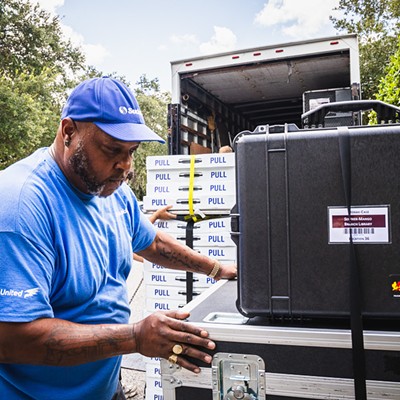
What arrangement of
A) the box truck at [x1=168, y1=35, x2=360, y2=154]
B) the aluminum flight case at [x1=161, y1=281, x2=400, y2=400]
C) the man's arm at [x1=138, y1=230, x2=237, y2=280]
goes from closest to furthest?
the aluminum flight case at [x1=161, y1=281, x2=400, y2=400] < the man's arm at [x1=138, y1=230, x2=237, y2=280] < the box truck at [x1=168, y1=35, x2=360, y2=154]

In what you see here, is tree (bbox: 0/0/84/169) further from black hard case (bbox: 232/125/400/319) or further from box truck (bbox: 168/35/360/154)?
black hard case (bbox: 232/125/400/319)

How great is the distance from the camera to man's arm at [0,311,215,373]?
1425mm

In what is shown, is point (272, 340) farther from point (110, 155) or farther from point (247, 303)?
point (110, 155)

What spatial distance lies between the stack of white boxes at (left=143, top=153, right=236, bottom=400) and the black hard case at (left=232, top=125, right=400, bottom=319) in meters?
2.07

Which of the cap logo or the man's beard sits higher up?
the cap logo

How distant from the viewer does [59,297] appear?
5.80ft

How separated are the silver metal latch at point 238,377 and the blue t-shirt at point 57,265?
63 cm

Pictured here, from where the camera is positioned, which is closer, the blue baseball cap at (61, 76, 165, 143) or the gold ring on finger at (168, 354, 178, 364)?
the gold ring on finger at (168, 354, 178, 364)

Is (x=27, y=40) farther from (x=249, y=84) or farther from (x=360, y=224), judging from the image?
(x=360, y=224)

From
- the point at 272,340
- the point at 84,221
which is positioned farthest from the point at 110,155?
the point at 272,340

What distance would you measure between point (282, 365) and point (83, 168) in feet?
3.61

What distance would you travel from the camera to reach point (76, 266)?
1776 millimetres

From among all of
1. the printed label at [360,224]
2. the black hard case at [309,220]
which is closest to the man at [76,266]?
the black hard case at [309,220]

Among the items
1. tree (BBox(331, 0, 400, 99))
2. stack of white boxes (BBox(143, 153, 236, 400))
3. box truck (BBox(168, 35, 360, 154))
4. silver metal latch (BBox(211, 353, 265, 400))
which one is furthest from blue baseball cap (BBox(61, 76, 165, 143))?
tree (BBox(331, 0, 400, 99))
